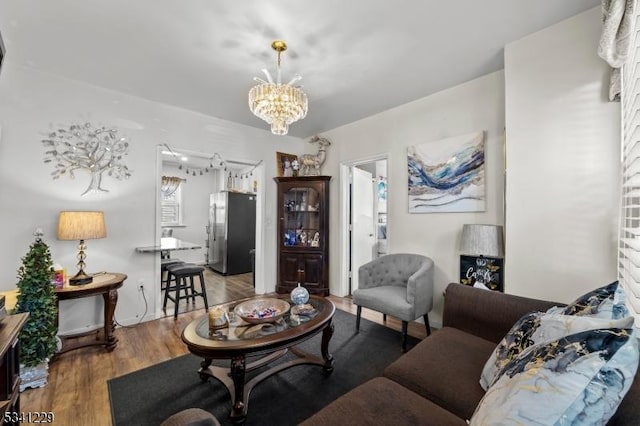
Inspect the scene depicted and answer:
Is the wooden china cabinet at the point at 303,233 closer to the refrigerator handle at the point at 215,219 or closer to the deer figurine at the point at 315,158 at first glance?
the deer figurine at the point at 315,158

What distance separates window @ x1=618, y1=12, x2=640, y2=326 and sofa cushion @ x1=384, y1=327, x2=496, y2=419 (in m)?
0.79

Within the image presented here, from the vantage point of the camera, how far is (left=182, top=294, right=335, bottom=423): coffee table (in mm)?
1615

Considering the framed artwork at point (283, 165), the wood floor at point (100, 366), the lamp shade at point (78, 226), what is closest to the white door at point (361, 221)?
the wood floor at point (100, 366)

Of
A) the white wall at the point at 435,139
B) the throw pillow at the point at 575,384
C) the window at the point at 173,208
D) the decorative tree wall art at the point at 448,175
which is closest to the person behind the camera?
the throw pillow at the point at 575,384

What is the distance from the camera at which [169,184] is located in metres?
6.36

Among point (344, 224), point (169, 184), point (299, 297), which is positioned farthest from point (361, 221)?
point (169, 184)

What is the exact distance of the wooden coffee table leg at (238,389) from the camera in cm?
163

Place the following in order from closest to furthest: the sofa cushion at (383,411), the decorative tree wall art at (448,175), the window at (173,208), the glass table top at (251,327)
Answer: the sofa cushion at (383,411), the glass table top at (251,327), the decorative tree wall art at (448,175), the window at (173,208)

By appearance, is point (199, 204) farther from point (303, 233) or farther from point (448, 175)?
point (448, 175)

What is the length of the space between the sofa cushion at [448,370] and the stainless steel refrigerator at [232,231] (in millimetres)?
4825

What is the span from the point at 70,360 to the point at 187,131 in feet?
8.82

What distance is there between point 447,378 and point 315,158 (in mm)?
3589

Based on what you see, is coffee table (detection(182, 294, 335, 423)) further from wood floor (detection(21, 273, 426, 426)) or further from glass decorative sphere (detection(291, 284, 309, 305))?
wood floor (detection(21, 273, 426, 426))

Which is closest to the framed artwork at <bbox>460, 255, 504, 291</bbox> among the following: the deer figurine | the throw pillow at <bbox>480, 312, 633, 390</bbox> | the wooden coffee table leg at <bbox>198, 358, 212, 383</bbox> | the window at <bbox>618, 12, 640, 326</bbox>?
the window at <bbox>618, 12, 640, 326</bbox>
